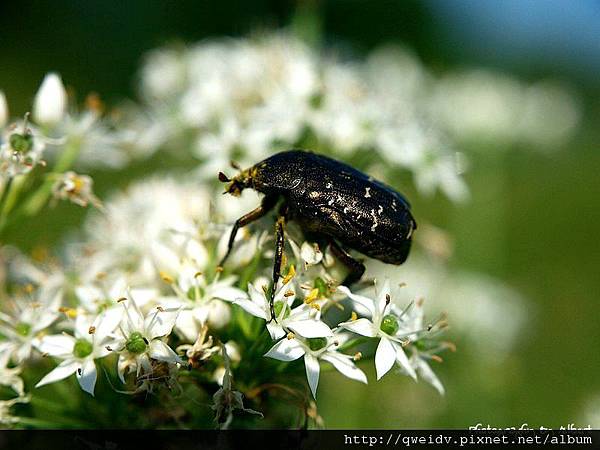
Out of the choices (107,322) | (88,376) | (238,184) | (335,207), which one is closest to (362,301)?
(335,207)

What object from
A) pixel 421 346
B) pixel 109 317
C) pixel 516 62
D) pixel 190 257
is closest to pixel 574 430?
pixel 421 346

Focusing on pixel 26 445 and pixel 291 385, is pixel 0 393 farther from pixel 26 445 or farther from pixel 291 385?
pixel 291 385

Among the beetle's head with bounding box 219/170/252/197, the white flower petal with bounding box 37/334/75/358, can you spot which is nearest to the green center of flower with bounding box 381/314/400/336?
the beetle's head with bounding box 219/170/252/197

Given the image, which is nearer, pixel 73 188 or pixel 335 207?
pixel 335 207

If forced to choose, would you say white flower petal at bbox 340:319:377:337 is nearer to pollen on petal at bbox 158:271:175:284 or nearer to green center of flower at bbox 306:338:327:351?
green center of flower at bbox 306:338:327:351

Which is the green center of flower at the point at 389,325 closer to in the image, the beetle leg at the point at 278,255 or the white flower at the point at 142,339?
the beetle leg at the point at 278,255

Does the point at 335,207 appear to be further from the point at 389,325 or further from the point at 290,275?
the point at 389,325
